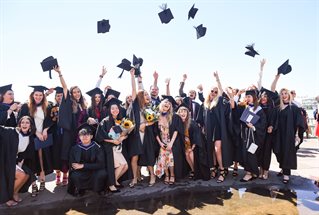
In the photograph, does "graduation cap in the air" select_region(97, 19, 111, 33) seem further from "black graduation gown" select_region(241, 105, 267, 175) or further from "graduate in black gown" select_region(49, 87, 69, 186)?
"black graduation gown" select_region(241, 105, 267, 175)

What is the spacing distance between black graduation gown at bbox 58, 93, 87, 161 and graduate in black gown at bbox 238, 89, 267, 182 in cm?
346

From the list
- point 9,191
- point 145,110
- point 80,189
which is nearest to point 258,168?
point 145,110

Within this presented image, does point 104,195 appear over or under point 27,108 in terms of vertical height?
under

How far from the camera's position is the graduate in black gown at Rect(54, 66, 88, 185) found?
15.9 feet

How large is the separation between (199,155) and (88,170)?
224 centimetres

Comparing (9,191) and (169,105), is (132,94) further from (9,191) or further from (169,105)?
(9,191)

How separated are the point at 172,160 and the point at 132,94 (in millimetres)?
1557

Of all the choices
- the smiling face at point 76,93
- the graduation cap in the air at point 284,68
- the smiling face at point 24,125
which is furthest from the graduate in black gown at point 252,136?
the smiling face at point 24,125

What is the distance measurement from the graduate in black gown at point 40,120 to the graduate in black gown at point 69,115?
0.29 m

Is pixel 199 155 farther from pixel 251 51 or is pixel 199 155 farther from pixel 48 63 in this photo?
pixel 48 63

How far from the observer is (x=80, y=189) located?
4531mm

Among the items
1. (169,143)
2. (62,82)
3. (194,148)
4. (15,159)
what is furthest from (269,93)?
(15,159)

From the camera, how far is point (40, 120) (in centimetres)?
486

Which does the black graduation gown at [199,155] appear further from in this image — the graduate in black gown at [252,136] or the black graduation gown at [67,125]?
the black graduation gown at [67,125]
